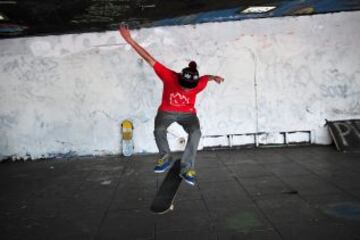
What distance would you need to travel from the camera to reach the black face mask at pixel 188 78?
19.1 feet

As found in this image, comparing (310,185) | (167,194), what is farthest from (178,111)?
(310,185)

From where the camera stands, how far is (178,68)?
11172 mm

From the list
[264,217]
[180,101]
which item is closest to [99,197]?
[180,101]

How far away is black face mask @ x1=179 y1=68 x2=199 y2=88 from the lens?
582 centimetres

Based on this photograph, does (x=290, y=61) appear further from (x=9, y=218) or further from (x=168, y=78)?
(x=9, y=218)

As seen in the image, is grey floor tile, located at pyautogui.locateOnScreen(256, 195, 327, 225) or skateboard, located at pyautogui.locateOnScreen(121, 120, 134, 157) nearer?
grey floor tile, located at pyautogui.locateOnScreen(256, 195, 327, 225)

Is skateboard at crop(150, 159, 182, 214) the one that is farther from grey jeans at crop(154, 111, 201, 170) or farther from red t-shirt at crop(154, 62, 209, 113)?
red t-shirt at crop(154, 62, 209, 113)

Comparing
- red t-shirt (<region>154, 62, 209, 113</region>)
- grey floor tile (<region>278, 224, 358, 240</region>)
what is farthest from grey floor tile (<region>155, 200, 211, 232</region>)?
red t-shirt (<region>154, 62, 209, 113</region>)

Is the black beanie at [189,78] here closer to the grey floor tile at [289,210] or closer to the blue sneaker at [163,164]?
the blue sneaker at [163,164]

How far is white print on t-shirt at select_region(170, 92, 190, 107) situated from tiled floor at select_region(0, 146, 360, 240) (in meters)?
1.78

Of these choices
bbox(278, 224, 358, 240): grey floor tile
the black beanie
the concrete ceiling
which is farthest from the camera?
the concrete ceiling

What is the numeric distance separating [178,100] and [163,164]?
106cm

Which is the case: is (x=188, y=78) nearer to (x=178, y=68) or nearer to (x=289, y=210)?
(x=289, y=210)

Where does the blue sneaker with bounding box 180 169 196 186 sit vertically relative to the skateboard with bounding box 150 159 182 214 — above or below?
above
